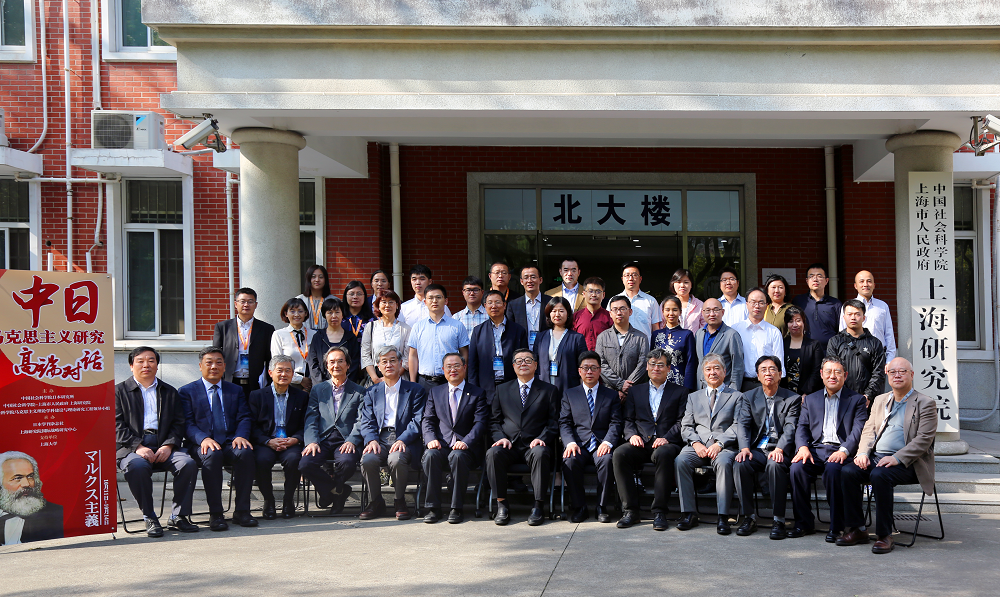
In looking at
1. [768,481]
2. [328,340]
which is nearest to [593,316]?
[768,481]

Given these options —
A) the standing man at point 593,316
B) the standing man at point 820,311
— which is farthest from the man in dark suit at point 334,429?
the standing man at point 820,311

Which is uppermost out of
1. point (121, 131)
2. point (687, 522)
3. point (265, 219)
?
point (121, 131)

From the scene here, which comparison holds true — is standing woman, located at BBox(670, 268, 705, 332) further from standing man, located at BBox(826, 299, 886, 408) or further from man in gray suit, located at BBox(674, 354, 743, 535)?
standing man, located at BBox(826, 299, 886, 408)

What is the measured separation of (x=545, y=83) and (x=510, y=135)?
978 mm

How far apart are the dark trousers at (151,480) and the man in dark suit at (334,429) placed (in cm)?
80

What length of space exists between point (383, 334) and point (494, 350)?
3.01 ft

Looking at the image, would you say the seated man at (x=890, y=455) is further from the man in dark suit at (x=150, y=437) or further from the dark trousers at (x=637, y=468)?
the man in dark suit at (x=150, y=437)

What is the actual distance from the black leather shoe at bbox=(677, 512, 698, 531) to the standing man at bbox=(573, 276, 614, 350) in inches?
61.2

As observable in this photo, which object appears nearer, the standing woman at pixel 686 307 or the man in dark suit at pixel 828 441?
the man in dark suit at pixel 828 441

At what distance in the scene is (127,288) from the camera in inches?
381

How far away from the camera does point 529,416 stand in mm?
6301

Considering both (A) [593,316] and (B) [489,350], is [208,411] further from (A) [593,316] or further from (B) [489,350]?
(A) [593,316]

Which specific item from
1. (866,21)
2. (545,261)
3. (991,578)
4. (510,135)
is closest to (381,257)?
(545,261)

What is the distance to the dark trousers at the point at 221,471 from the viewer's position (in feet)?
20.0
